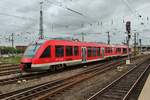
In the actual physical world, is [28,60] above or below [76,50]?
below

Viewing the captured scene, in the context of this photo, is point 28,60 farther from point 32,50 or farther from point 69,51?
point 69,51

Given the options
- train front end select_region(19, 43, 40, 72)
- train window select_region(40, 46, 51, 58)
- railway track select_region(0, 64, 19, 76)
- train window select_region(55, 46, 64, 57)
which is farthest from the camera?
railway track select_region(0, 64, 19, 76)

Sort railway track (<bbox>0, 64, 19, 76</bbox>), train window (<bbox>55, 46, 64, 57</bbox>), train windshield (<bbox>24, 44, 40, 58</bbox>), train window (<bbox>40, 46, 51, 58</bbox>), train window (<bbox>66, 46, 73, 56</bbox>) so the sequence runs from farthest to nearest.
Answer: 1. train window (<bbox>66, 46, 73, 56</bbox>)
2. railway track (<bbox>0, 64, 19, 76</bbox>)
3. train window (<bbox>55, 46, 64, 57</bbox>)
4. train window (<bbox>40, 46, 51, 58</bbox>)
5. train windshield (<bbox>24, 44, 40, 58</bbox>)

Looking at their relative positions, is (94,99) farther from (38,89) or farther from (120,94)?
(38,89)

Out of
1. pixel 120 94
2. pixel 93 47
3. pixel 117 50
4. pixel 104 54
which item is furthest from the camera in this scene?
pixel 117 50

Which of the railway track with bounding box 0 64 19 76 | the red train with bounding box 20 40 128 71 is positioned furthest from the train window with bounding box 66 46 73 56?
the railway track with bounding box 0 64 19 76

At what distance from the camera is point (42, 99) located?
36.2 feet

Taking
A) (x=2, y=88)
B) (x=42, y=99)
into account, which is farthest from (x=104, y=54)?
(x=42, y=99)

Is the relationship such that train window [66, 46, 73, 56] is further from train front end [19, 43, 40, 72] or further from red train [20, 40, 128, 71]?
train front end [19, 43, 40, 72]

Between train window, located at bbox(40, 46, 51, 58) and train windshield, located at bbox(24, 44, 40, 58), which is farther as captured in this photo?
train window, located at bbox(40, 46, 51, 58)

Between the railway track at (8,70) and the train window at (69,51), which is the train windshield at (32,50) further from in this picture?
the train window at (69,51)

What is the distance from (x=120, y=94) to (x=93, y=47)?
20483 mm

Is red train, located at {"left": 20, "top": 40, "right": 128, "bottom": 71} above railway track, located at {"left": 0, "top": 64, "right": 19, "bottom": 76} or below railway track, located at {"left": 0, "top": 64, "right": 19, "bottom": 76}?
above

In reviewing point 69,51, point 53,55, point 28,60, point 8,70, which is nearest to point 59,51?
point 53,55
